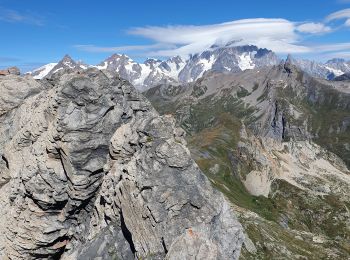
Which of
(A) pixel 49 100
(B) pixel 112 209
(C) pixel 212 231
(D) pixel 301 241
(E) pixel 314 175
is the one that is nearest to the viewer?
(C) pixel 212 231

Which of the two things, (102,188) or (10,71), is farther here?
(10,71)

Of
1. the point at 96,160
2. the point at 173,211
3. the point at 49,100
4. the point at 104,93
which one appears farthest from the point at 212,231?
the point at 49,100

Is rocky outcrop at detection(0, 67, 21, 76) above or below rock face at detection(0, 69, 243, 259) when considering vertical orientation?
above

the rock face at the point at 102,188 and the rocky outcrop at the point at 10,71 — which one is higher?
the rocky outcrop at the point at 10,71

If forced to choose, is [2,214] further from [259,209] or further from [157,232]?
[259,209]

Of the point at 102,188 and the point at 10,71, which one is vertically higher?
the point at 10,71

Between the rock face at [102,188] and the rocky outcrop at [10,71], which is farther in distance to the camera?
the rocky outcrop at [10,71]

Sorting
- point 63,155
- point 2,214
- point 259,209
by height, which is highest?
point 63,155

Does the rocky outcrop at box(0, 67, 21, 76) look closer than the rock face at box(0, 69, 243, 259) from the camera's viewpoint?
No
